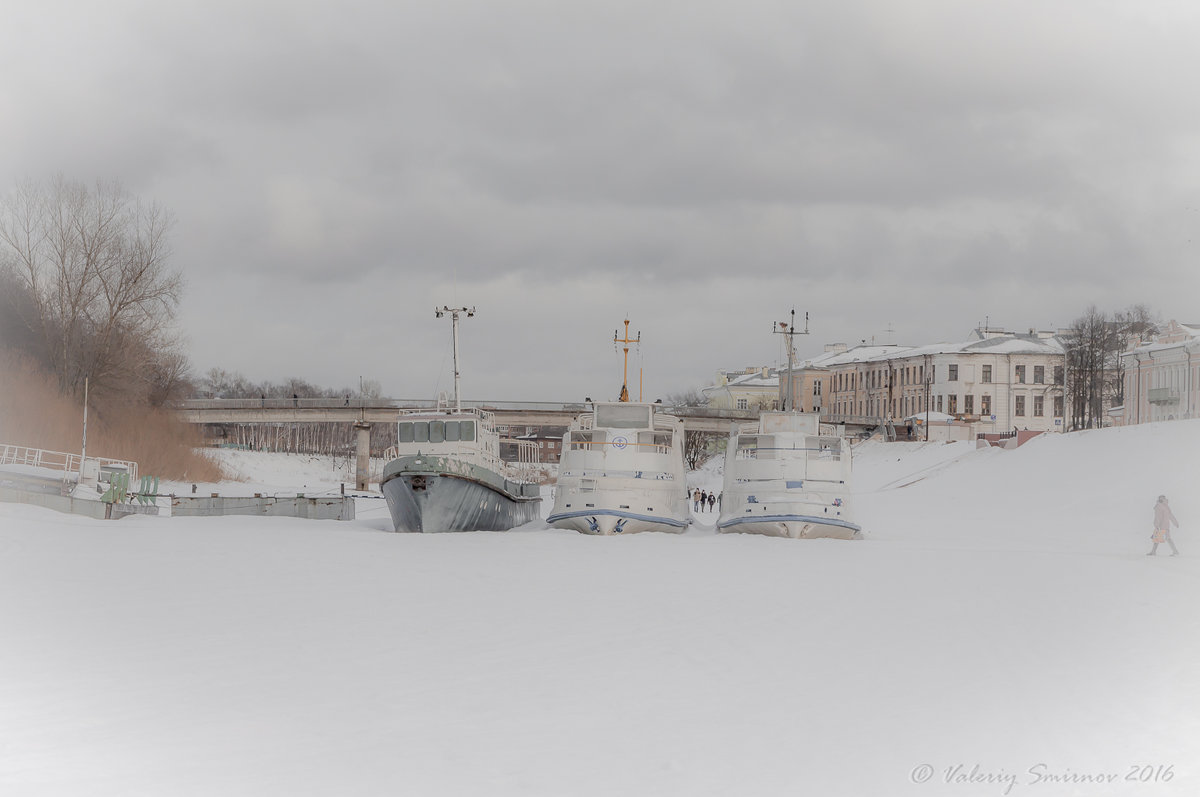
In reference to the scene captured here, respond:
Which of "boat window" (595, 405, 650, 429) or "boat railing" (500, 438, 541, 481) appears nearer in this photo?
"boat window" (595, 405, 650, 429)

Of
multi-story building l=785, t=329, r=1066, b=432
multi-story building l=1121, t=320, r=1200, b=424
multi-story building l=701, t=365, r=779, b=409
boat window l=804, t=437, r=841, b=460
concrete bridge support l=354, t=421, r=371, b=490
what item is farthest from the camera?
multi-story building l=701, t=365, r=779, b=409

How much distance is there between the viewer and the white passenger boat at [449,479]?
39844 millimetres

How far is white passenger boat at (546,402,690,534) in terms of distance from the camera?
128 ft

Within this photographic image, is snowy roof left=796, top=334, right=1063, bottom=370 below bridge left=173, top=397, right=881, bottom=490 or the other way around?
the other way around

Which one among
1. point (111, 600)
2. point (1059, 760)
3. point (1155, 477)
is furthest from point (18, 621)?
point (1155, 477)

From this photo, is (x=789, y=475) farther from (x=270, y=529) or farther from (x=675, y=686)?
(x=675, y=686)

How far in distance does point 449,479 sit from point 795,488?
11168 millimetres

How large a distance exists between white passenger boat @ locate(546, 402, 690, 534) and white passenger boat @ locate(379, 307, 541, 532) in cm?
266

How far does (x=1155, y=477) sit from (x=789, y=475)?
2086 centimetres

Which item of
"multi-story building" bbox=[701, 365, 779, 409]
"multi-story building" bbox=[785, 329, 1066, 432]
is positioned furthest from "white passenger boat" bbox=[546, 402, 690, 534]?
"multi-story building" bbox=[701, 365, 779, 409]

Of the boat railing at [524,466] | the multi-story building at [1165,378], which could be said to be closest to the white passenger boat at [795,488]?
Result: the boat railing at [524,466]

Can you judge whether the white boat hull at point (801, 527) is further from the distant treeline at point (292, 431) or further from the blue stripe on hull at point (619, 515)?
the distant treeline at point (292, 431)

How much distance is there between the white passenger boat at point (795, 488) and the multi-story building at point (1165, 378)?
4658 centimetres

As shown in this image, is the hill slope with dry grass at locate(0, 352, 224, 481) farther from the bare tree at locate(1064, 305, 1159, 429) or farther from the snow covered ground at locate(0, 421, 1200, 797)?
the bare tree at locate(1064, 305, 1159, 429)
